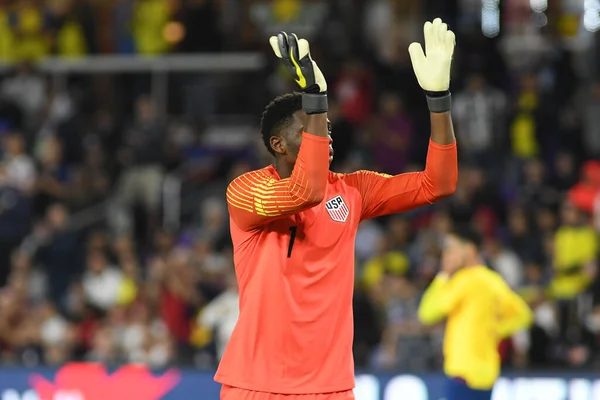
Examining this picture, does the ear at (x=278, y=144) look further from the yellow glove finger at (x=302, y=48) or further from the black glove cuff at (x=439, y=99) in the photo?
the black glove cuff at (x=439, y=99)

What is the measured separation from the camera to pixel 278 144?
4.75 m

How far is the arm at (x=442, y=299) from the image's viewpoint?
8578 millimetres

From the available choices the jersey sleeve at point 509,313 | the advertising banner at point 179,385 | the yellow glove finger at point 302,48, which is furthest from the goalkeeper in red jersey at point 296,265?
the advertising banner at point 179,385

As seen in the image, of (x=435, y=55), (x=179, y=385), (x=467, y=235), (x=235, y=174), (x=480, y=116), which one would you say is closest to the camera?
(x=435, y=55)

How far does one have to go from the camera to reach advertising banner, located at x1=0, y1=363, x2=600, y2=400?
32.2 feet

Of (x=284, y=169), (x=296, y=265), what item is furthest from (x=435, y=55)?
(x=296, y=265)

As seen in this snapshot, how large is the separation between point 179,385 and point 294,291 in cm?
549

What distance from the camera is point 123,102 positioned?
55.3 feet

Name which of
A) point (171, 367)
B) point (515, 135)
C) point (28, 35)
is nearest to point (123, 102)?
point (28, 35)

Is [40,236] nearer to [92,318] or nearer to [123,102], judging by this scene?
[92,318]

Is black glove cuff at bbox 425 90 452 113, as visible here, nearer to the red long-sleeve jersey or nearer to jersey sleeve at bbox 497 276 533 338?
the red long-sleeve jersey

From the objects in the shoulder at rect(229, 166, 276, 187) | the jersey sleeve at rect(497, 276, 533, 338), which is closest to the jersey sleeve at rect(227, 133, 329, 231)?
the shoulder at rect(229, 166, 276, 187)

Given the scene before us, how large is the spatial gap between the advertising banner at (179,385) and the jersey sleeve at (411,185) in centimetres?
507

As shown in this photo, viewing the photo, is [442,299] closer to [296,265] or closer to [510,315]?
[510,315]
